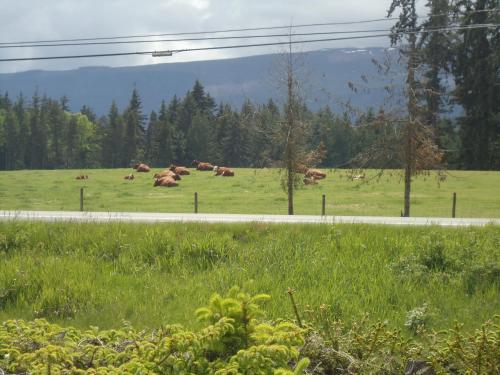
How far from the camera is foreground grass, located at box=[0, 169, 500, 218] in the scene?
105ft

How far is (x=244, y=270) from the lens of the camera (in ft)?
35.5

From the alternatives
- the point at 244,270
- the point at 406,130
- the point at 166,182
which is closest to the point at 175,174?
the point at 166,182

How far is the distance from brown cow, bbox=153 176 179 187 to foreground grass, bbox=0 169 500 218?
632mm

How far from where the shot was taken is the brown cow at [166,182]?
44688mm

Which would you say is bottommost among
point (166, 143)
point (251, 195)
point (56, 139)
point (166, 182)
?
point (251, 195)

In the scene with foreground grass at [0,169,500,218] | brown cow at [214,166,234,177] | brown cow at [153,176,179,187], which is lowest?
foreground grass at [0,169,500,218]

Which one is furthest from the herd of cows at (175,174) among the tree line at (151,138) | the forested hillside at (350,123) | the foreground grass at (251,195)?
the tree line at (151,138)

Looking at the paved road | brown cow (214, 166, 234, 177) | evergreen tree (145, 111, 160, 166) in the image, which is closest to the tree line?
evergreen tree (145, 111, 160, 166)

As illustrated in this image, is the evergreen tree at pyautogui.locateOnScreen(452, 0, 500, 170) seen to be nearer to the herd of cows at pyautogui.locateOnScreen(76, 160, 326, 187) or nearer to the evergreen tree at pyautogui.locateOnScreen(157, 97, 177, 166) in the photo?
the herd of cows at pyautogui.locateOnScreen(76, 160, 326, 187)

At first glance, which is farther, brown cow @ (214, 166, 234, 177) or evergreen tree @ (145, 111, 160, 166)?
evergreen tree @ (145, 111, 160, 166)

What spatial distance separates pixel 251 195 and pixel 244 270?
1098 inches

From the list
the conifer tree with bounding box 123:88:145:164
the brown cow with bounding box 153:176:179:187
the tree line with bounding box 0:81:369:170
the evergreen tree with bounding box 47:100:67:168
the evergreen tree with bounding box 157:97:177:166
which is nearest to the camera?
the brown cow with bounding box 153:176:179:187

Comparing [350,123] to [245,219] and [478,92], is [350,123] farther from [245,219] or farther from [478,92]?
[478,92]

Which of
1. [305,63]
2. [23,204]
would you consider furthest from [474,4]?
[23,204]
